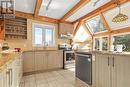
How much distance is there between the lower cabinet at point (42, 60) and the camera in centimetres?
492

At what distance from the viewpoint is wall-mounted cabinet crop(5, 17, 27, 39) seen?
4.76 meters

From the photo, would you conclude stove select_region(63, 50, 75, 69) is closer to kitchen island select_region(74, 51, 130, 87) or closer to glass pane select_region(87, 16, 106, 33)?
glass pane select_region(87, 16, 106, 33)

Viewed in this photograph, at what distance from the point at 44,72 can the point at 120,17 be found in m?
3.93

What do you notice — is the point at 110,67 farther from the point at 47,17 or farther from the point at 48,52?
the point at 47,17

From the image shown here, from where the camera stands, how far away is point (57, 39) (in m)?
6.51

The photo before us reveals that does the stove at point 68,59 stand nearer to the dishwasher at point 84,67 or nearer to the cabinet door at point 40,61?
the cabinet door at point 40,61

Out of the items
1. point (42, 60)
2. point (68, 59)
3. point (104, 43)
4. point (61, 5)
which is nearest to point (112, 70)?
point (61, 5)

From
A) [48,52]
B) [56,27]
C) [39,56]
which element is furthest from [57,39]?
[39,56]

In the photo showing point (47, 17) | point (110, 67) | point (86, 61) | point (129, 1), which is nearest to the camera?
point (110, 67)

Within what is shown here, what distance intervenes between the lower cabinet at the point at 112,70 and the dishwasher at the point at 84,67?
1.04 feet

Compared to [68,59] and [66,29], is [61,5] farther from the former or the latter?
[68,59]

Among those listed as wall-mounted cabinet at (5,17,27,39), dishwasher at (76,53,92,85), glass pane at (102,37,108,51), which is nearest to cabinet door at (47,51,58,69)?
wall-mounted cabinet at (5,17,27,39)

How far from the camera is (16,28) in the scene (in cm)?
499

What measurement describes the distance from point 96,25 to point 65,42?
2186mm
